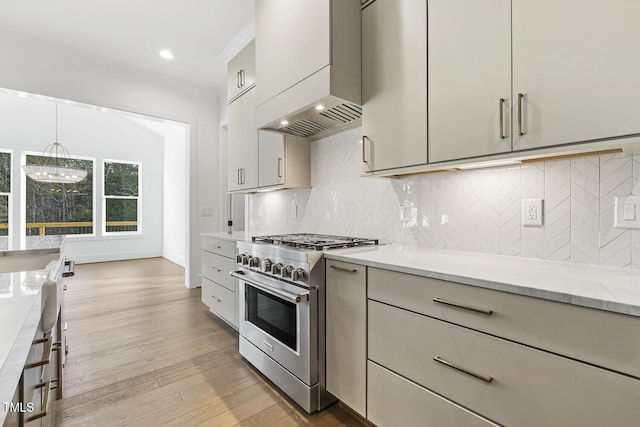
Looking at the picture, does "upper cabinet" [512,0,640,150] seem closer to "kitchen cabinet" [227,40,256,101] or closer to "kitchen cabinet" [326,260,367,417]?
"kitchen cabinet" [326,260,367,417]

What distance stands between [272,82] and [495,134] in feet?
5.03

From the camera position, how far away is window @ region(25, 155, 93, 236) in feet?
19.0

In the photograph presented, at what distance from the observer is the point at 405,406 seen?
4.23 feet

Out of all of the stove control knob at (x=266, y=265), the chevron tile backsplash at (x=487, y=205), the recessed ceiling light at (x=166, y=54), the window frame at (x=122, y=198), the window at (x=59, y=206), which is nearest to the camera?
the chevron tile backsplash at (x=487, y=205)

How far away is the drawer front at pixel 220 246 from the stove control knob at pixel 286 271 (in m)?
0.97

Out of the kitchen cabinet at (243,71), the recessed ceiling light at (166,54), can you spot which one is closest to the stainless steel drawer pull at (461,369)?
the kitchen cabinet at (243,71)

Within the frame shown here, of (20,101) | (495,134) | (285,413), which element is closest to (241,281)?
(285,413)

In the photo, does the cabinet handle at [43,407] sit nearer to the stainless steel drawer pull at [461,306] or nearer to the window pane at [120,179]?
the stainless steel drawer pull at [461,306]

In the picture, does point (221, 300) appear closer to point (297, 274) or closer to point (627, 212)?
point (297, 274)

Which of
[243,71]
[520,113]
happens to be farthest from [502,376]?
[243,71]

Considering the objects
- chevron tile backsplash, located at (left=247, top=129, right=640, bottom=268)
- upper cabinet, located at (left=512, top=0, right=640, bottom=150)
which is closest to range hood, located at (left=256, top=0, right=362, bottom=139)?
chevron tile backsplash, located at (left=247, top=129, right=640, bottom=268)

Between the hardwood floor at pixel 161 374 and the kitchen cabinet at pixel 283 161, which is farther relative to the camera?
the kitchen cabinet at pixel 283 161

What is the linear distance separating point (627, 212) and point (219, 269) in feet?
9.34

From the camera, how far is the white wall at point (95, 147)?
18.2 feet
